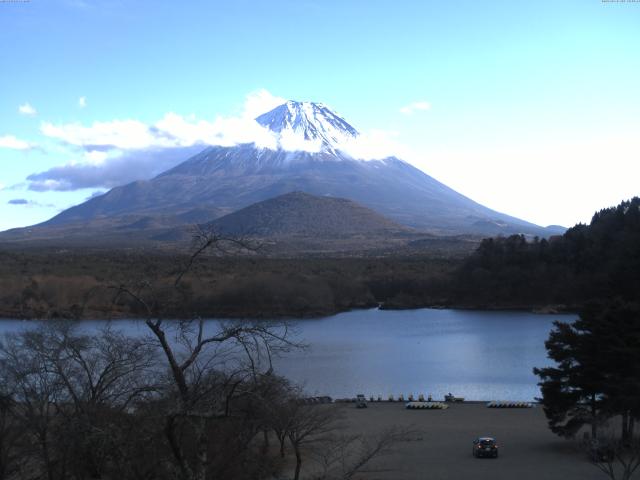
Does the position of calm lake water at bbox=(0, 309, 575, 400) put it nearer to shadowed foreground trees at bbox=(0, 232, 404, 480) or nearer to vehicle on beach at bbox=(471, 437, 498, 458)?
vehicle on beach at bbox=(471, 437, 498, 458)

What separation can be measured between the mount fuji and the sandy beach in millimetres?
91932

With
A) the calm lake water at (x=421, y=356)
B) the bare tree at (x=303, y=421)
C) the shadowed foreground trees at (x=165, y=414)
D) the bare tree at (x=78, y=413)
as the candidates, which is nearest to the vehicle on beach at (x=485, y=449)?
the bare tree at (x=303, y=421)

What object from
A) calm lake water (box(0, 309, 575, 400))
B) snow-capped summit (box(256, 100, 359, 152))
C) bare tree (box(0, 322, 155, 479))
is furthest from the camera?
snow-capped summit (box(256, 100, 359, 152))

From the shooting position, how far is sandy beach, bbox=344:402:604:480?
12.8 meters

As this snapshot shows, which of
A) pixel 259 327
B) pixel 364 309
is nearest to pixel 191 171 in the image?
pixel 364 309

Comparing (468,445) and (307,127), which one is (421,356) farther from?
(307,127)

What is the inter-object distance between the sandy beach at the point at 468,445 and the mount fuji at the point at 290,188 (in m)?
91.9

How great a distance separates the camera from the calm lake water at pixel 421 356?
2266cm

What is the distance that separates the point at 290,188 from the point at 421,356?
105m

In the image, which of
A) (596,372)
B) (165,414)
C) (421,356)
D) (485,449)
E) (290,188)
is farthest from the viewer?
(290,188)

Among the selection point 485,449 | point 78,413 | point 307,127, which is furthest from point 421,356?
point 307,127

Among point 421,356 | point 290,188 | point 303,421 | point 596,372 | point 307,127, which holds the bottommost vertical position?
point 421,356

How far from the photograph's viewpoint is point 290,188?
132 metres

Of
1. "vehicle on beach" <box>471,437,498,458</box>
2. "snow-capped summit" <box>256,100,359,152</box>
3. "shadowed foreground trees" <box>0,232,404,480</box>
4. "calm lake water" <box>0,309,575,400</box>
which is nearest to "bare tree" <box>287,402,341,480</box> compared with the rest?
"shadowed foreground trees" <box>0,232,404,480</box>
